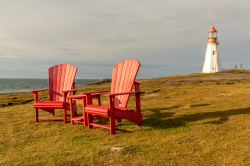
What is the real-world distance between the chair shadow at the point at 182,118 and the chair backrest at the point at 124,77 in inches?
33.1

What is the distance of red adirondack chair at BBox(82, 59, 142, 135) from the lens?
4453 mm

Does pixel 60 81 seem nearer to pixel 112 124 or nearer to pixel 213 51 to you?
pixel 112 124

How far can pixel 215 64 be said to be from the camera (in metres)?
41.0

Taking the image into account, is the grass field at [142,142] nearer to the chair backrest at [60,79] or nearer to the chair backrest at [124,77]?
the chair backrest at [124,77]

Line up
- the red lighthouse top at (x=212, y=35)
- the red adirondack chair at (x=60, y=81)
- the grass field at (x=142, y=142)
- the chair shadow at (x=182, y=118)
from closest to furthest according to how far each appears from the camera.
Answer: the grass field at (x=142, y=142), the chair shadow at (x=182, y=118), the red adirondack chair at (x=60, y=81), the red lighthouse top at (x=212, y=35)

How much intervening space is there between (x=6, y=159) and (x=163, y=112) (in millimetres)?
4346

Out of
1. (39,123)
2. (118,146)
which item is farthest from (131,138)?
(39,123)

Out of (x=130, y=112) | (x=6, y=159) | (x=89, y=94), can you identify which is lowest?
(x=6, y=159)

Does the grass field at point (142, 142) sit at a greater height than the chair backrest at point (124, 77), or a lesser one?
lesser

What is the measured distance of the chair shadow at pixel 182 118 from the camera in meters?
5.01

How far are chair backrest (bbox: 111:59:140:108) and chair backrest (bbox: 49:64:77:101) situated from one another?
1.39 meters

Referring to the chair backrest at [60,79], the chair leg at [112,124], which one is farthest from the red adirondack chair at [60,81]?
the chair leg at [112,124]

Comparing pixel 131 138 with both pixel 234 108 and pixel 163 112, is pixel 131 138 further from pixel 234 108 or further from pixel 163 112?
pixel 234 108

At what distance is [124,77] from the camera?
535 cm
